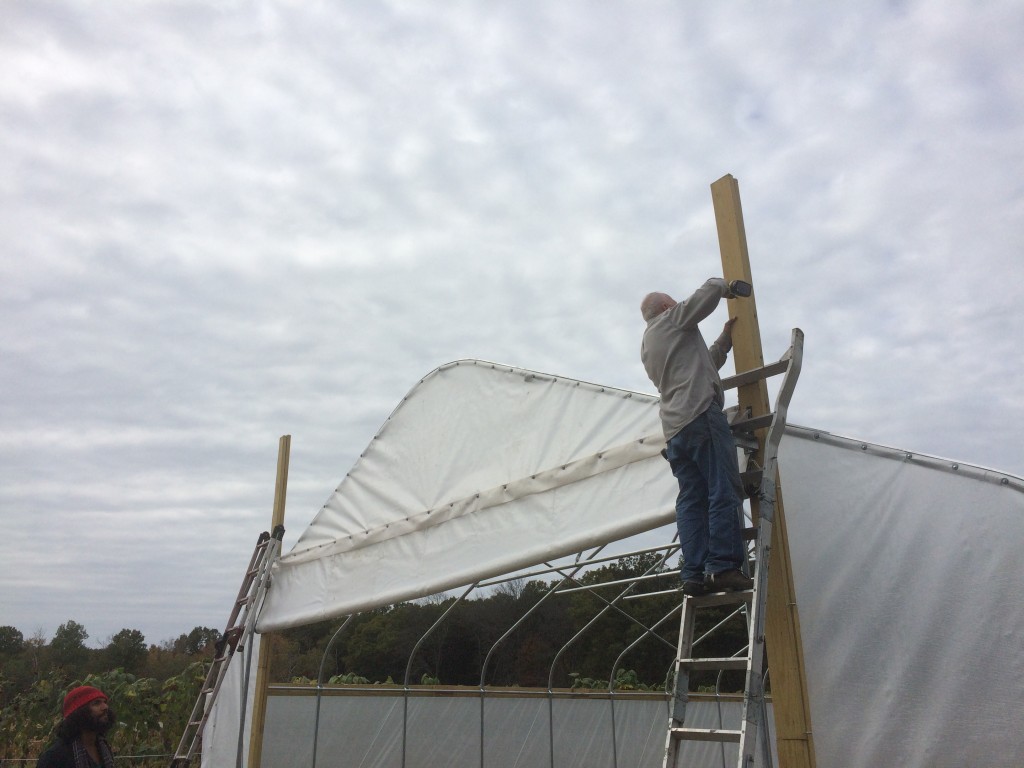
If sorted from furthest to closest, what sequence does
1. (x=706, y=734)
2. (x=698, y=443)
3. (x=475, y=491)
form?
(x=475, y=491), (x=698, y=443), (x=706, y=734)

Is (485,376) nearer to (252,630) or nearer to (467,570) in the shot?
(467,570)

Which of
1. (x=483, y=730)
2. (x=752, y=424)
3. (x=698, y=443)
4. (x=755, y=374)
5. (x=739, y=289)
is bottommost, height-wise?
(x=483, y=730)

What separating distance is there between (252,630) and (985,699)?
4569 millimetres

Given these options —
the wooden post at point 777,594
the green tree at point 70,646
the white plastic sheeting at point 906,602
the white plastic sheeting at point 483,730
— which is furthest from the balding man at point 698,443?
the green tree at point 70,646

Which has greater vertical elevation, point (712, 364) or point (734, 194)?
point (734, 194)

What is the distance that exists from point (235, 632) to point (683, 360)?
13.8 feet

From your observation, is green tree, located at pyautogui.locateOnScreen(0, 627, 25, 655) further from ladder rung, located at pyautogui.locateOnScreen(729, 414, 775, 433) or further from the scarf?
ladder rung, located at pyautogui.locateOnScreen(729, 414, 775, 433)

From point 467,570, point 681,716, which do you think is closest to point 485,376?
point 467,570

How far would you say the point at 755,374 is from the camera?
3.38 metres

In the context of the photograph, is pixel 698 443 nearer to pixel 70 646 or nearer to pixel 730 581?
pixel 730 581

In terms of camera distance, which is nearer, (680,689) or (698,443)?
(680,689)

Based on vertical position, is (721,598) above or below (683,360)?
below

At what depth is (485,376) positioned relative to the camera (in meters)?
5.30

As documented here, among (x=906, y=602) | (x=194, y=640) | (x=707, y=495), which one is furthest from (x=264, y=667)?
(x=194, y=640)
